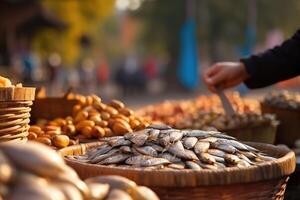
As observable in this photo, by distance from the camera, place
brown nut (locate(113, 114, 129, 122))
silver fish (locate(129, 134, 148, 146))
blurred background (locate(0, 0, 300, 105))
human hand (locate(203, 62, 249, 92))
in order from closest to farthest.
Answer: silver fish (locate(129, 134, 148, 146)) → brown nut (locate(113, 114, 129, 122)) → human hand (locate(203, 62, 249, 92)) → blurred background (locate(0, 0, 300, 105))

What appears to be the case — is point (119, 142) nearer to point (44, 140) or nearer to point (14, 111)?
point (14, 111)

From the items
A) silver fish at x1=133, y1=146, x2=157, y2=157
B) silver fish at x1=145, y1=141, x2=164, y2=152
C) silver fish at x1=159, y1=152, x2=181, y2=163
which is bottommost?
silver fish at x1=159, y1=152, x2=181, y2=163

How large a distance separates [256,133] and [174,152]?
1.33 meters

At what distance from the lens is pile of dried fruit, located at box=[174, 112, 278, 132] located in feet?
9.64

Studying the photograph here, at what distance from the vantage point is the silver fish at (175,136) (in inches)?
71.0

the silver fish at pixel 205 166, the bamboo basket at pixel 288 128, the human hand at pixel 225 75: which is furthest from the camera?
the bamboo basket at pixel 288 128

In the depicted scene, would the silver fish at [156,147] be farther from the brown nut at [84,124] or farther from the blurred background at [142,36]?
the blurred background at [142,36]

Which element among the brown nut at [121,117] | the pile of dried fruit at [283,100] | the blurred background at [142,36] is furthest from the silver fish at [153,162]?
Result: the blurred background at [142,36]

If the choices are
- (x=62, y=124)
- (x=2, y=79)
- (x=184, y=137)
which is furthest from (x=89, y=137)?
(x=184, y=137)

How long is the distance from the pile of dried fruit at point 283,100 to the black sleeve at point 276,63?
1.28 feet

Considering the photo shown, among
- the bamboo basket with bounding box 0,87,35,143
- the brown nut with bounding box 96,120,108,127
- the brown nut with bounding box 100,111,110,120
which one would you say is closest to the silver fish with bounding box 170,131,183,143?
the bamboo basket with bounding box 0,87,35,143

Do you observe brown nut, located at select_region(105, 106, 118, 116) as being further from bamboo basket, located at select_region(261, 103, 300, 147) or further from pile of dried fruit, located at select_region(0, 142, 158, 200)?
pile of dried fruit, located at select_region(0, 142, 158, 200)

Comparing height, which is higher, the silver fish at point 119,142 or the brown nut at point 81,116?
the silver fish at point 119,142

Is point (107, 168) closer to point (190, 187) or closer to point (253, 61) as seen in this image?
point (190, 187)
